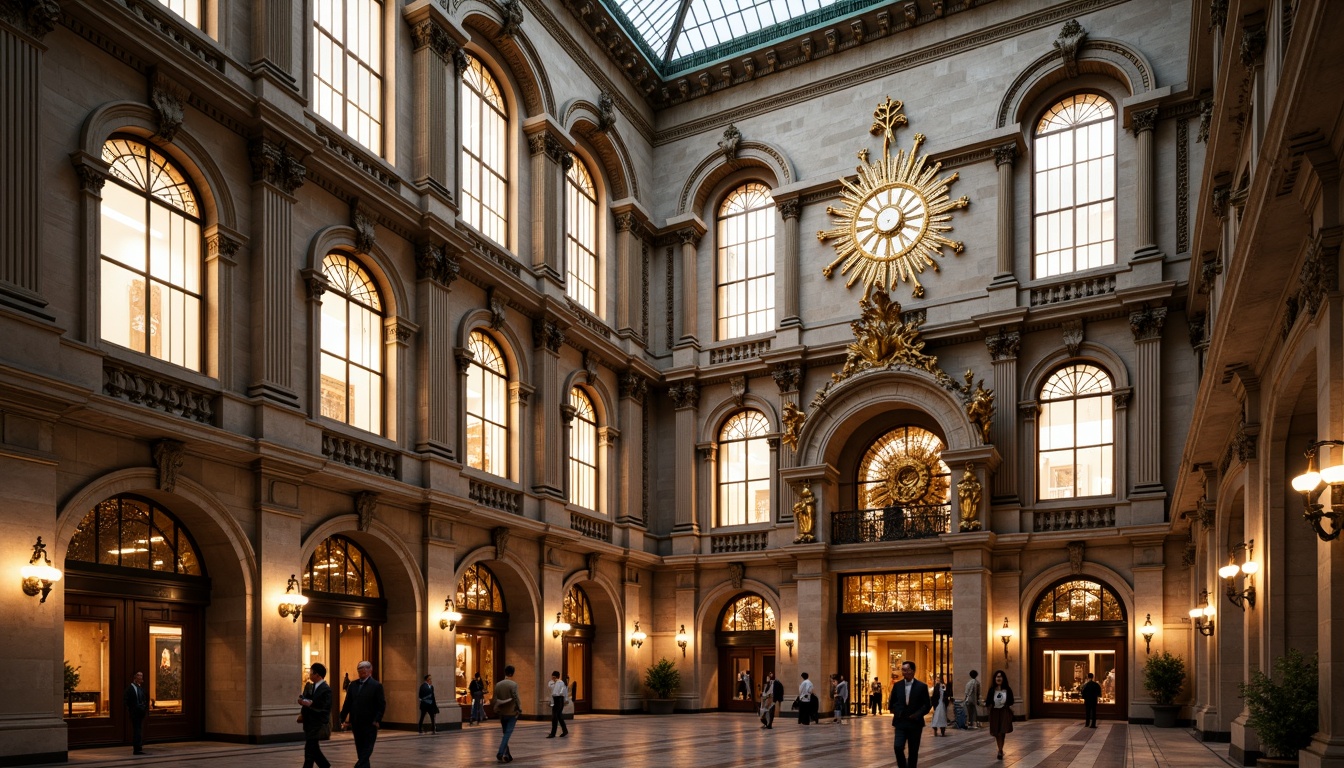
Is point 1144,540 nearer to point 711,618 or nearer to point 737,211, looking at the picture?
point 711,618

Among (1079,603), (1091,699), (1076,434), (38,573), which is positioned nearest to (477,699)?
(38,573)

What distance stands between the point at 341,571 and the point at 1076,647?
1940cm

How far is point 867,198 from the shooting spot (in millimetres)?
35344

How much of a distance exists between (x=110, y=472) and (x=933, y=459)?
22.5m

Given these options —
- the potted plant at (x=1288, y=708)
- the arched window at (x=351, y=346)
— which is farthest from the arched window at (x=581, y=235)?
the potted plant at (x=1288, y=708)

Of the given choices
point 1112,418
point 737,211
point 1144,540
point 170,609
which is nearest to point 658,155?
point 737,211

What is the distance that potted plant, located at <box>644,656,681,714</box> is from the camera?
34062 mm

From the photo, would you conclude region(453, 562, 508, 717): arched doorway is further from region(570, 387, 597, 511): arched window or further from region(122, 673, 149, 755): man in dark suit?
region(122, 673, 149, 755): man in dark suit

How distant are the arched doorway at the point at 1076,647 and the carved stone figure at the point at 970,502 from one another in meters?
2.90

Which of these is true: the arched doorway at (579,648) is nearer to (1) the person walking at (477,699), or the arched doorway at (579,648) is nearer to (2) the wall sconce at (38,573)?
(1) the person walking at (477,699)

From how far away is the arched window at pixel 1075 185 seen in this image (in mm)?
32125

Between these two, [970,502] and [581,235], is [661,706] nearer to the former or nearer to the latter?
[970,502]

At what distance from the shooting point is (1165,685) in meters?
27.9

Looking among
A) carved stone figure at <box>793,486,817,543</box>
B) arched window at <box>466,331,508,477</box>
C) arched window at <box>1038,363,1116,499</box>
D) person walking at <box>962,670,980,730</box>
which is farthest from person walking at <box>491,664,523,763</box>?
arched window at <box>1038,363,1116,499</box>
